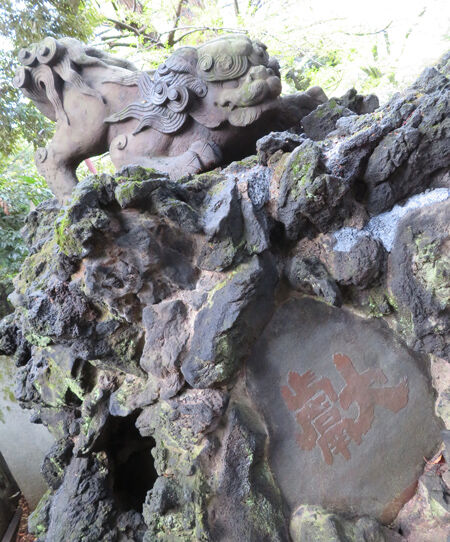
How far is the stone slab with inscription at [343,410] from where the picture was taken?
1469 mm

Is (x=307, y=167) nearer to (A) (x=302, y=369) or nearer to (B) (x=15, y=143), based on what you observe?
(A) (x=302, y=369)

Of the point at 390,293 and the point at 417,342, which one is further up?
the point at 390,293

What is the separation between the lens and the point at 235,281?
4.48 ft

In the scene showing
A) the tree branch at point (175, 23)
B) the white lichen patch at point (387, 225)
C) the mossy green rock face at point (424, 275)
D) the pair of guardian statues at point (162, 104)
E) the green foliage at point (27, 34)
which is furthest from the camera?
the tree branch at point (175, 23)

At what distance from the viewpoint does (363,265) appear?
136cm

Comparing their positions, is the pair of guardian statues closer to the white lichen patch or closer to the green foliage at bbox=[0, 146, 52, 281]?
the white lichen patch

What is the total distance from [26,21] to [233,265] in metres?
4.54

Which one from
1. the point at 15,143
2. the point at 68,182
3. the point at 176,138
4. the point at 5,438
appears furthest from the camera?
the point at 15,143

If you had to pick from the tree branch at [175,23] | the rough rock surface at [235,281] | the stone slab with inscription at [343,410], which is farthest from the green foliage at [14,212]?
the stone slab with inscription at [343,410]

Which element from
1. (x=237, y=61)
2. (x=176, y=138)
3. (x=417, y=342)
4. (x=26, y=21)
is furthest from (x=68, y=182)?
(x=26, y=21)

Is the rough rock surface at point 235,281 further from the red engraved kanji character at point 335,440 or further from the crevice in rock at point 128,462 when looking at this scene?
the crevice in rock at point 128,462

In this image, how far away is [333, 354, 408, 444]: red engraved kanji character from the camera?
1483 millimetres

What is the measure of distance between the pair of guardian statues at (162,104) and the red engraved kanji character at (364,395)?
1123mm

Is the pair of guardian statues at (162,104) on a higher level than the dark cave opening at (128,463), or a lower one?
higher
